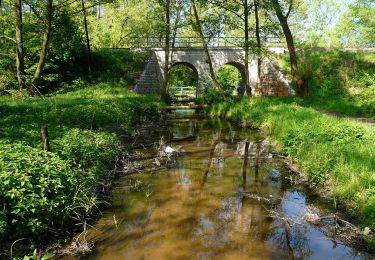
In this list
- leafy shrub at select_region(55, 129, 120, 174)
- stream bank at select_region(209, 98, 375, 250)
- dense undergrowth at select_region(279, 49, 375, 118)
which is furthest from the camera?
dense undergrowth at select_region(279, 49, 375, 118)

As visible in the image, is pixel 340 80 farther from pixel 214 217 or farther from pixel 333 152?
pixel 214 217

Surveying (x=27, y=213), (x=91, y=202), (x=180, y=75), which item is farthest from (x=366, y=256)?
(x=180, y=75)

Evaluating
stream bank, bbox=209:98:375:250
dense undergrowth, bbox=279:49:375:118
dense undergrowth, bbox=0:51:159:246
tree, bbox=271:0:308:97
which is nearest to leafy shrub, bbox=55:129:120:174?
dense undergrowth, bbox=0:51:159:246

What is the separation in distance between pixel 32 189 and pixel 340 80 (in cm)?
2317

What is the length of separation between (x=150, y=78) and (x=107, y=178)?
71.1 ft

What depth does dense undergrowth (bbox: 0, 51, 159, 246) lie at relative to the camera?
203 inches

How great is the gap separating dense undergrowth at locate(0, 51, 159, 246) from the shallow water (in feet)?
2.23

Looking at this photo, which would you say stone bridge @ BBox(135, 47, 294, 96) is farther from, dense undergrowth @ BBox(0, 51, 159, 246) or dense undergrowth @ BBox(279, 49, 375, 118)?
dense undergrowth @ BBox(0, 51, 159, 246)

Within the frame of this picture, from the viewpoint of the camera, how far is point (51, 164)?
6.30 metres

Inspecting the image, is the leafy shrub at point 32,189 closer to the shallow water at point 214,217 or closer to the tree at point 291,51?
the shallow water at point 214,217

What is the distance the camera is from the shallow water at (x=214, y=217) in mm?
5496

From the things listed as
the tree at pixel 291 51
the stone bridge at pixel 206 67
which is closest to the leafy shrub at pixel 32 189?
the tree at pixel 291 51

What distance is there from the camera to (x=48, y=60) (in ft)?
78.6

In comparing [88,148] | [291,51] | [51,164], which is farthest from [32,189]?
[291,51]
